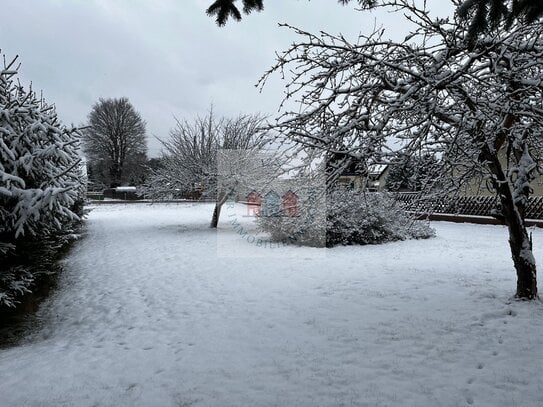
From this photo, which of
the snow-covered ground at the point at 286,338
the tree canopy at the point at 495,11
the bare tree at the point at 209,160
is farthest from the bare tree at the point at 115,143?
the tree canopy at the point at 495,11

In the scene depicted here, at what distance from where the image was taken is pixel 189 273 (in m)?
8.07

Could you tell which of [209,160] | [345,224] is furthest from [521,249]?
[209,160]

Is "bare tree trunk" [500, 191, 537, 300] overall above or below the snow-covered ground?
above

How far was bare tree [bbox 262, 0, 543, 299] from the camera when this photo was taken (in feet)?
12.5

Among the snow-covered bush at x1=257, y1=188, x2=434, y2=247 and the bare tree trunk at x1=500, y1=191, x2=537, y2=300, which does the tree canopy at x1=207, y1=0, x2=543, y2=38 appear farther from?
the snow-covered bush at x1=257, y1=188, x2=434, y2=247

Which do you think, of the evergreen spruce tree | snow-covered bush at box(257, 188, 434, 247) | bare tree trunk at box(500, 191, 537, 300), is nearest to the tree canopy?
the evergreen spruce tree

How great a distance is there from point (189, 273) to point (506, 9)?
7.32 metres

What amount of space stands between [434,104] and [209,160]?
38.1ft

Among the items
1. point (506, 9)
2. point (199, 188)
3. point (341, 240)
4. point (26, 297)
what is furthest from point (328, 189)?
point (199, 188)

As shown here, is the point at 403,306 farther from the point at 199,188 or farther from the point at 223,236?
the point at 199,188

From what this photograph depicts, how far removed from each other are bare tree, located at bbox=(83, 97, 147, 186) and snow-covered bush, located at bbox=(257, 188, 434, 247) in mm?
34848

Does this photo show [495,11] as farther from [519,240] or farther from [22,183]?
[22,183]

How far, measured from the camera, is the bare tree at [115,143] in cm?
4288

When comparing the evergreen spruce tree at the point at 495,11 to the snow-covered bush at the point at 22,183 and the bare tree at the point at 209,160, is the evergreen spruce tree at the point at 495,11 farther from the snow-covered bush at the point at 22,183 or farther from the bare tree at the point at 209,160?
the bare tree at the point at 209,160
